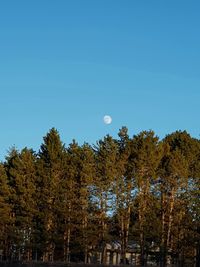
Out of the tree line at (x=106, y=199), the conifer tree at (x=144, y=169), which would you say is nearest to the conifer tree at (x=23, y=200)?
the tree line at (x=106, y=199)

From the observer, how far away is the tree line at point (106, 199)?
62344 millimetres

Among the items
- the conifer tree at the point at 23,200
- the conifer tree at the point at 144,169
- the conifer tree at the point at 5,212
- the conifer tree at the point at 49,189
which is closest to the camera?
the conifer tree at the point at 144,169

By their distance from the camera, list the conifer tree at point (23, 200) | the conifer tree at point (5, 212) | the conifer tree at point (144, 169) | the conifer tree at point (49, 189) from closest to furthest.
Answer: the conifer tree at point (144, 169)
the conifer tree at point (49, 189)
the conifer tree at point (23, 200)
the conifer tree at point (5, 212)

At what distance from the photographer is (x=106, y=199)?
2462 inches

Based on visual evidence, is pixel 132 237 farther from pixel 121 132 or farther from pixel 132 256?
pixel 132 256

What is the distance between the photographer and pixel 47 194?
6594 cm

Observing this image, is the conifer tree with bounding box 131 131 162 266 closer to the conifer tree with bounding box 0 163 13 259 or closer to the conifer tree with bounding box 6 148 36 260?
the conifer tree with bounding box 6 148 36 260

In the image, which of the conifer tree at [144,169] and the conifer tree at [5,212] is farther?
the conifer tree at [5,212]

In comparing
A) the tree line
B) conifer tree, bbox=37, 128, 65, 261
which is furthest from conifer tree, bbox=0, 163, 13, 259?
conifer tree, bbox=37, 128, 65, 261

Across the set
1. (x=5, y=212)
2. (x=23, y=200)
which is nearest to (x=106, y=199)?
(x=23, y=200)

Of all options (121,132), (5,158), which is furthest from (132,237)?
(5,158)

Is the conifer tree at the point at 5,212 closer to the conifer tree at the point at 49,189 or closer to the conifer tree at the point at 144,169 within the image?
the conifer tree at the point at 49,189

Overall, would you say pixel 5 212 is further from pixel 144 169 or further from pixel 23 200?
pixel 144 169

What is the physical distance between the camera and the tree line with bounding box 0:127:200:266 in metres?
62.3
